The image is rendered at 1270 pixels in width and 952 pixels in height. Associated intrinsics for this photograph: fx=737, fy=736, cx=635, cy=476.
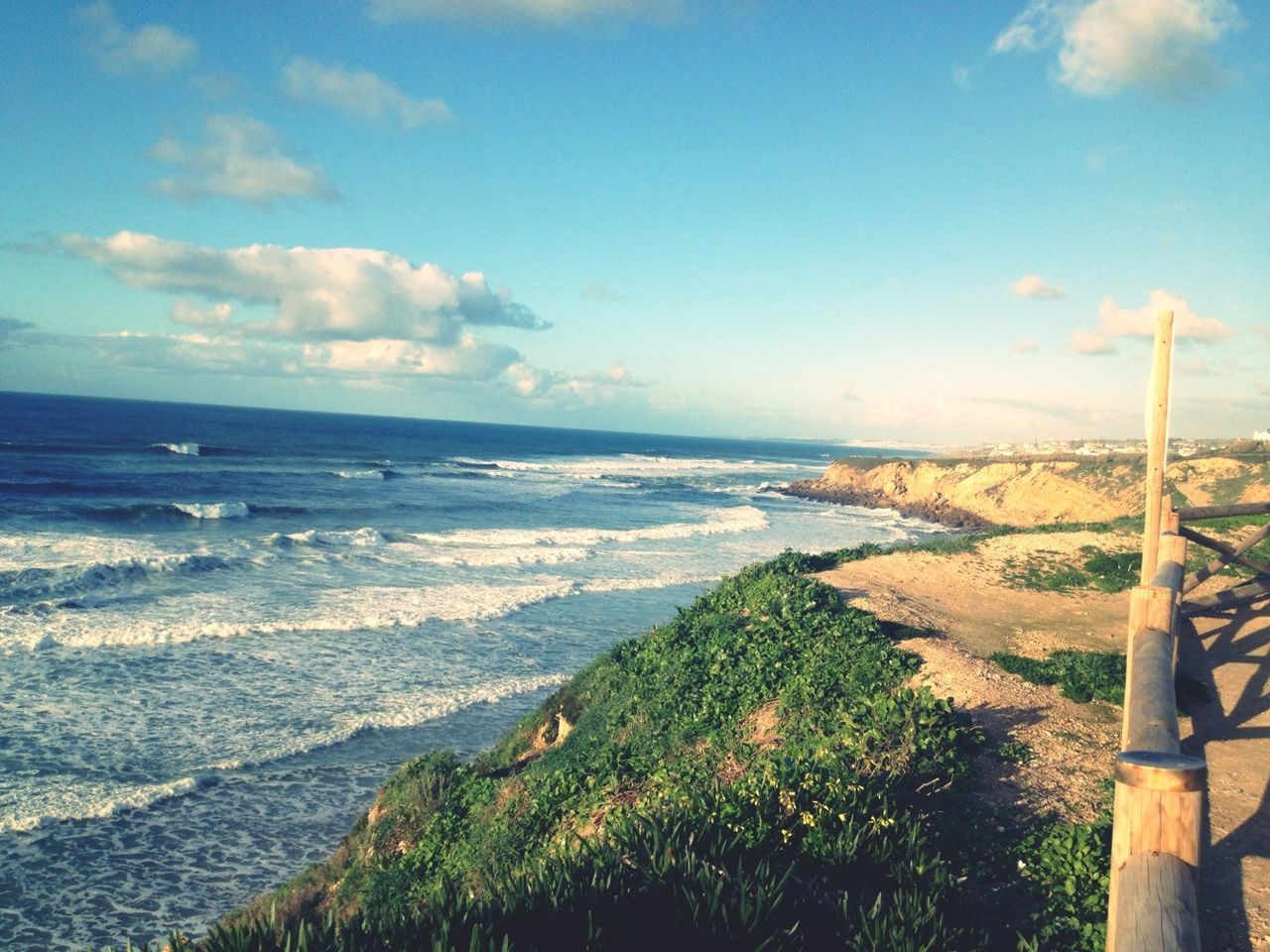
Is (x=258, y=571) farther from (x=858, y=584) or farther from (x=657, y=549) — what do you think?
(x=858, y=584)

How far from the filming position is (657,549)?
30828 millimetres

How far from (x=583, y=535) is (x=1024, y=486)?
27.4 metres

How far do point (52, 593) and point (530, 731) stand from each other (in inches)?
642

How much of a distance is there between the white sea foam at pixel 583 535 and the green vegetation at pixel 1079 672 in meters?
23.8

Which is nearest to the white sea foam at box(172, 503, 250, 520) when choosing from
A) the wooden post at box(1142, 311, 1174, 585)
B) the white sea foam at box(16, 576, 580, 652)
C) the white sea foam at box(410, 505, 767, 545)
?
the white sea foam at box(410, 505, 767, 545)

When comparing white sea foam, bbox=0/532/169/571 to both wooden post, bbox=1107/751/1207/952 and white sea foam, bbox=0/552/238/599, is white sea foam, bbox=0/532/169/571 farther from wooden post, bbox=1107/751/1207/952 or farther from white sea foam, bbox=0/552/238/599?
wooden post, bbox=1107/751/1207/952

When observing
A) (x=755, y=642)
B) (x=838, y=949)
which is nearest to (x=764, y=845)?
(x=838, y=949)

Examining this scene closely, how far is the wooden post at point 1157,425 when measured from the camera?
5738 mm

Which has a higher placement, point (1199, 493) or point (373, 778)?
point (1199, 493)

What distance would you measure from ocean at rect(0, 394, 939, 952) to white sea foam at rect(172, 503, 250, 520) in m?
0.16

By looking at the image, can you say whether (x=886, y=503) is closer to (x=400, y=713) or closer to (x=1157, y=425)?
(x=400, y=713)

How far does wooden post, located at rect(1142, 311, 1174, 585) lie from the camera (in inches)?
226

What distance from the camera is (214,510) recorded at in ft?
112

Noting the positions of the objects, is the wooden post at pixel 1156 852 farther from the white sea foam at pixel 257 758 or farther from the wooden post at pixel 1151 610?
the white sea foam at pixel 257 758
